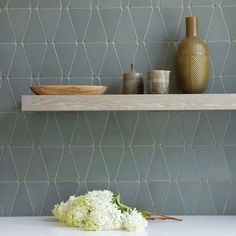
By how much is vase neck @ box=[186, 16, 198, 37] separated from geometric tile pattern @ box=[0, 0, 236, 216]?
0.13m

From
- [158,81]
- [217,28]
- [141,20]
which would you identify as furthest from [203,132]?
[141,20]

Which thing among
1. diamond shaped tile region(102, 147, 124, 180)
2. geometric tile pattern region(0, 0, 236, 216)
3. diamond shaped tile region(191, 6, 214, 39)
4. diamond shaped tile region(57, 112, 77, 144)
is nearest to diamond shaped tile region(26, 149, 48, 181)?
geometric tile pattern region(0, 0, 236, 216)

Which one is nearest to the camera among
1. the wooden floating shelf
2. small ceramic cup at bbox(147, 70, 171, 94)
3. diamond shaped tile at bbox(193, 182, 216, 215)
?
the wooden floating shelf

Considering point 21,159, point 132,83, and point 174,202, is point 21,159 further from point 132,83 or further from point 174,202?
point 174,202

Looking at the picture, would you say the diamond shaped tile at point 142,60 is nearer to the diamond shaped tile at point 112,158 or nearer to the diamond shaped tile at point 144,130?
the diamond shaped tile at point 144,130

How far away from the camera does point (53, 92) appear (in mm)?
2510

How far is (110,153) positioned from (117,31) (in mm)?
630

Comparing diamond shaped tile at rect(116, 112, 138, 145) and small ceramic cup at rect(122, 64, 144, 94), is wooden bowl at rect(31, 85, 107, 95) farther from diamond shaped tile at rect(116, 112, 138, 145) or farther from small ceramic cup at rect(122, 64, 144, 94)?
diamond shaped tile at rect(116, 112, 138, 145)

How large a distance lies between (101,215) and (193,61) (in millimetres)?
852

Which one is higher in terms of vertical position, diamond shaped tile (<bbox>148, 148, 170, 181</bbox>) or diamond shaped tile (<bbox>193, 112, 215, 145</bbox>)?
diamond shaped tile (<bbox>193, 112, 215, 145</bbox>)

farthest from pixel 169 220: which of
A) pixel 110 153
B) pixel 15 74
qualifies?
pixel 15 74

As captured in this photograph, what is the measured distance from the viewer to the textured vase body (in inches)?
101

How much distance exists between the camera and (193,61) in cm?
257

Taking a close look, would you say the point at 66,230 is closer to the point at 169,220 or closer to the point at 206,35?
the point at 169,220
